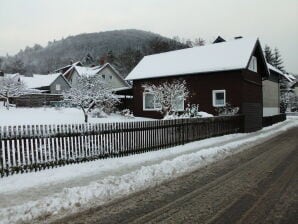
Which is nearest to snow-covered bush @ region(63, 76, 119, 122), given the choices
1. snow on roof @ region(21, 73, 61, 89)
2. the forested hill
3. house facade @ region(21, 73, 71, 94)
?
house facade @ region(21, 73, 71, 94)

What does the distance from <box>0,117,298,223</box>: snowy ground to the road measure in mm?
472

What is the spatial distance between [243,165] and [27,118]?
754 inches

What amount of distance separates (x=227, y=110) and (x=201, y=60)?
5936 millimetres

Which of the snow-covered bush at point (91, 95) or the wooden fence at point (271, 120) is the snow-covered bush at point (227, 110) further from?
the snow-covered bush at point (91, 95)

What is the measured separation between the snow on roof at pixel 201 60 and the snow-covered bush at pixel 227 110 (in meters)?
2.87

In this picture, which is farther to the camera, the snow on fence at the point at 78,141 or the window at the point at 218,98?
the window at the point at 218,98

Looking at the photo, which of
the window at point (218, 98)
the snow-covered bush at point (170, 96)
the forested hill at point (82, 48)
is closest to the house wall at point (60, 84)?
the snow-covered bush at point (170, 96)

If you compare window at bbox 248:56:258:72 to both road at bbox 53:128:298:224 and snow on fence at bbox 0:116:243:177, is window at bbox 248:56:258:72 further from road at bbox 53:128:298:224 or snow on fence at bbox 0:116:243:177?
road at bbox 53:128:298:224

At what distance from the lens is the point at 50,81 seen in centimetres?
7006

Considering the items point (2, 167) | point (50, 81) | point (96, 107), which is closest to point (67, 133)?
point (2, 167)

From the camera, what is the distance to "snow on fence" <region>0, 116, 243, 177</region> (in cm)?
908

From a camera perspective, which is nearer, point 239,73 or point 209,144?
point 209,144

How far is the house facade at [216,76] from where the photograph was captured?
85.7 feet

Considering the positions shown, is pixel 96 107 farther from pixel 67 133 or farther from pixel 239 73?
pixel 67 133
